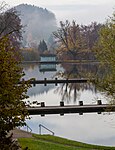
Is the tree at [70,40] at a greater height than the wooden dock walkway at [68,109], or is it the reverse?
the tree at [70,40]

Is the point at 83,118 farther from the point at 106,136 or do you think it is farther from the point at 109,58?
the point at 109,58

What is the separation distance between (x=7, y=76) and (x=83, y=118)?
21110 mm

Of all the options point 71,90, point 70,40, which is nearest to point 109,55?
point 71,90

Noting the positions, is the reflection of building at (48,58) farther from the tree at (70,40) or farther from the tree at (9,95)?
the tree at (9,95)

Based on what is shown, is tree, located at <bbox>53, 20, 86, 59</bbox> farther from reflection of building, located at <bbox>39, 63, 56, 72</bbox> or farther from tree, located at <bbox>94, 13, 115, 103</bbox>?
tree, located at <bbox>94, 13, 115, 103</bbox>

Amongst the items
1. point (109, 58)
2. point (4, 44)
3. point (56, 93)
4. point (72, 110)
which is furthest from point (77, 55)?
point (4, 44)

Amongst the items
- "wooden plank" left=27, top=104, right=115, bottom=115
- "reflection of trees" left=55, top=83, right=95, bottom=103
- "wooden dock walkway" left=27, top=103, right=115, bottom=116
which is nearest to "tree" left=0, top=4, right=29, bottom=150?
"wooden plank" left=27, top=104, right=115, bottom=115

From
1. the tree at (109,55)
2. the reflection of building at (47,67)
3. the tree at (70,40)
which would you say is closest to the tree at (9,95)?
the tree at (109,55)

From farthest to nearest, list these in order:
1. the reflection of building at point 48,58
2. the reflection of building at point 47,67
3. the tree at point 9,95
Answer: the reflection of building at point 48,58 → the reflection of building at point 47,67 → the tree at point 9,95

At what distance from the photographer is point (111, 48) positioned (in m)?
18.9

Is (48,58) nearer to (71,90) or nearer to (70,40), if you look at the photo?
(70,40)

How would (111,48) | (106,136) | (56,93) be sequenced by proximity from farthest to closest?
1. (56,93)
2. (106,136)
3. (111,48)

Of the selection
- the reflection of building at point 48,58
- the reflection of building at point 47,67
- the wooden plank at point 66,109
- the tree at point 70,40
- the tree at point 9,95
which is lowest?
the wooden plank at point 66,109

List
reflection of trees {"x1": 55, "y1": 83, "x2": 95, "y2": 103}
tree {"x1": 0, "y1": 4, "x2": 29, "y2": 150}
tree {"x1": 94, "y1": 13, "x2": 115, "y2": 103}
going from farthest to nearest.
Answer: reflection of trees {"x1": 55, "y1": 83, "x2": 95, "y2": 103} < tree {"x1": 94, "y1": 13, "x2": 115, "y2": 103} < tree {"x1": 0, "y1": 4, "x2": 29, "y2": 150}
